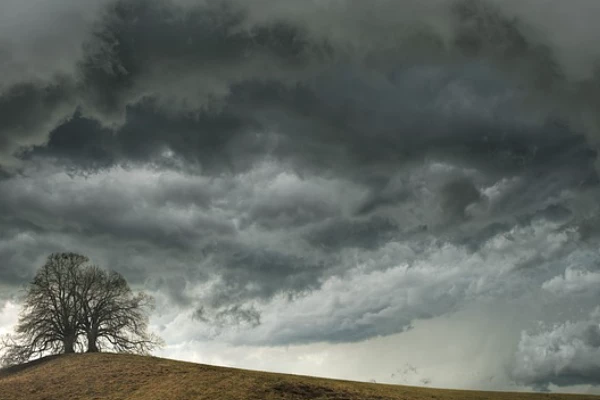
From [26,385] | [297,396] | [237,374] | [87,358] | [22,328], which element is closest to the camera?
[297,396]

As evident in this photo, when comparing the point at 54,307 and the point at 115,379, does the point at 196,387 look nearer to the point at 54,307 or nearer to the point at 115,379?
the point at 115,379

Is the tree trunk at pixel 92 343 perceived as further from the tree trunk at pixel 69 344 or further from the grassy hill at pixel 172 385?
the grassy hill at pixel 172 385

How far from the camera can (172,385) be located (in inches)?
1421

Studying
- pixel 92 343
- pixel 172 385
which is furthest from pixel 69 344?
pixel 172 385

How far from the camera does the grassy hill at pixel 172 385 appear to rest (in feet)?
110

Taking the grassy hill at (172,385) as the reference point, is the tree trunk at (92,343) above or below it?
above

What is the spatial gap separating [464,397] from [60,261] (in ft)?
160

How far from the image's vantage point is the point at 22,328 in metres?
57.0

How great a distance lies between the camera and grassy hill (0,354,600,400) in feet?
110

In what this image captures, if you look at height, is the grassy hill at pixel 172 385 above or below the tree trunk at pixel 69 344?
below

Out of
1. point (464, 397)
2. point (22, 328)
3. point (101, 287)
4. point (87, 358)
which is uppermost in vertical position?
point (101, 287)

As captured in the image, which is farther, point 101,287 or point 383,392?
point 101,287

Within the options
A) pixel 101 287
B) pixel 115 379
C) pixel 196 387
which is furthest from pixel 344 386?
pixel 101 287

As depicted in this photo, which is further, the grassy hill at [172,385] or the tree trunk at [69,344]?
the tree trunk at [69,344]
